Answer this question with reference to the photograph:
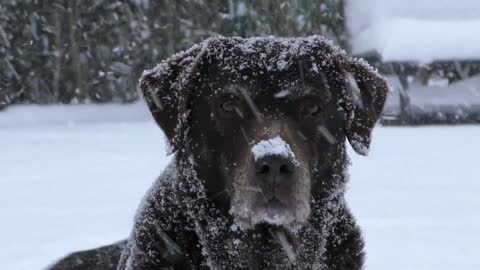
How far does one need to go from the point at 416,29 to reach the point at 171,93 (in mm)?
8172

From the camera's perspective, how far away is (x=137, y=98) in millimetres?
11180

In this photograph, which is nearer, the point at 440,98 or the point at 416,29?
the point at 416,29

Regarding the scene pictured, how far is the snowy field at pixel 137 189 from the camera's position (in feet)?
15.7

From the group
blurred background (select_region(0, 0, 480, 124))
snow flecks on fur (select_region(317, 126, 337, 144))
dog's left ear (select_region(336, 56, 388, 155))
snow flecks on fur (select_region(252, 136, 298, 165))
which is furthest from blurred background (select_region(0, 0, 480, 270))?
snow flecks on fur (select_region(252, 136, 298, 165))

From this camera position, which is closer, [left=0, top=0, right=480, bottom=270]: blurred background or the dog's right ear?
the dog's right ear

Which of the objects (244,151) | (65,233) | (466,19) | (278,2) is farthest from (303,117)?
(466,19)

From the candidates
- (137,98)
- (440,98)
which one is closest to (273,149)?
(137,98)

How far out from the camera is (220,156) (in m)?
2.96

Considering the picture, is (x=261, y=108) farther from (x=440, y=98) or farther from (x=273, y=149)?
(x=440, y=98)

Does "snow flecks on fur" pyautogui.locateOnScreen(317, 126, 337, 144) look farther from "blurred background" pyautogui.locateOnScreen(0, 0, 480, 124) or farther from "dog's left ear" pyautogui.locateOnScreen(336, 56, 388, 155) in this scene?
"blurred background" pyautogui.locateOnScreen(0, 0, 480, 124)

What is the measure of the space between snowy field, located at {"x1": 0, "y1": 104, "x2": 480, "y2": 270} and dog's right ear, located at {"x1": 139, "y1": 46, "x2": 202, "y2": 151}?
1882mm

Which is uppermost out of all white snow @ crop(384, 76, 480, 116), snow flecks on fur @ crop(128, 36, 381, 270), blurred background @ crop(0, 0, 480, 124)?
snow flecks on fur @ crop(128, 36, 381, 270)

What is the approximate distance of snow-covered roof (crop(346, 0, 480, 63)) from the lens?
32.0 ft

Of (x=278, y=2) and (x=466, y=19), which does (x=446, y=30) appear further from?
(x=278, y=2)
